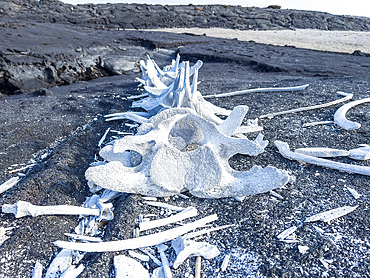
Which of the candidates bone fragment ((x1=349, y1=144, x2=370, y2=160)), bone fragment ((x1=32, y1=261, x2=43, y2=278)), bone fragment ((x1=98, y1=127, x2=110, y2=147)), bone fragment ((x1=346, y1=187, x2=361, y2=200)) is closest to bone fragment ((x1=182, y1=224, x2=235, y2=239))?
bone fragment ((x1=32, y1=261, x2=43, y2=278))

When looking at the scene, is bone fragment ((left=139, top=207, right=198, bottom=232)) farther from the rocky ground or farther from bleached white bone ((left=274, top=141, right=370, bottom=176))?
bleached white bone ((left=274, top=141, right=370, bottom=176))

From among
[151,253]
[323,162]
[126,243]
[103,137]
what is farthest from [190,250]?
[103,137]

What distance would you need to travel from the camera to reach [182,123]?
214cm

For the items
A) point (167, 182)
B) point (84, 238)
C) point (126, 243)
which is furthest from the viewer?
point (167, 182)

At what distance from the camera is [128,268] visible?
136cm

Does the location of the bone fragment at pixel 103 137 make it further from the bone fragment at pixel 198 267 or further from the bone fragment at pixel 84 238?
the bone fragment at pixel 198 267

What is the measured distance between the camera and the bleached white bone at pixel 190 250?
54.9 inches

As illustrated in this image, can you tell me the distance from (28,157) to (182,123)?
1.35m

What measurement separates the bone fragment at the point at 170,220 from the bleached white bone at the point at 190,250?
6.2 inches

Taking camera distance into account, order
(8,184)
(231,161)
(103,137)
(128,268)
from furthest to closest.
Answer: (103,137), (231,161), (8,184), (128,268)

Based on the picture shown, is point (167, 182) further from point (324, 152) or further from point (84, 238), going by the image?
point (324, 152)

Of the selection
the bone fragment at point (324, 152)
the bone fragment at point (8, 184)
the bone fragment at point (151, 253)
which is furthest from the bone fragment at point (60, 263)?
the bone fragment at point (324, 152)

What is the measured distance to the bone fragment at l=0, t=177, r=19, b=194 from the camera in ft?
6.65

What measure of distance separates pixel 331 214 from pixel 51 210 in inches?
59.3
